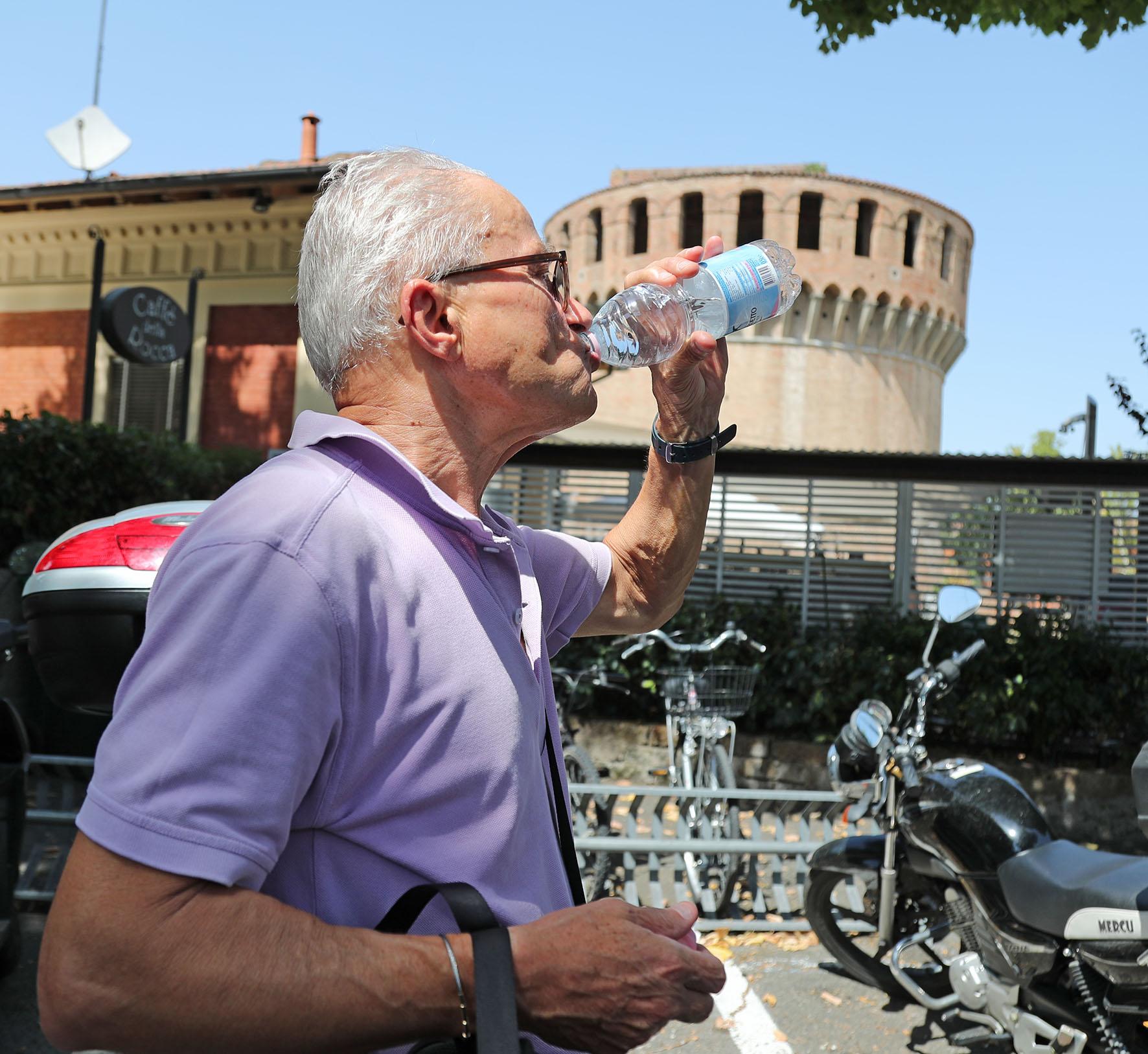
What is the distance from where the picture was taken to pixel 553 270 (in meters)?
1.56

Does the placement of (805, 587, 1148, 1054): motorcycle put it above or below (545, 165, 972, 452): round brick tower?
below

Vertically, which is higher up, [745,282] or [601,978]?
[745,282]

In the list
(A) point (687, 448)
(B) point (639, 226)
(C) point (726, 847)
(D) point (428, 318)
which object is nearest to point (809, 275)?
(B) point (639, 226)

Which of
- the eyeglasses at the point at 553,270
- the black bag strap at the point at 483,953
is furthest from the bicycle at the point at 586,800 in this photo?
the black bag strap at the point at 483,953

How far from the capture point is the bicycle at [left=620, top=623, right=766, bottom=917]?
602 centimetres

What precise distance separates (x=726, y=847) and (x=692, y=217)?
33800mm

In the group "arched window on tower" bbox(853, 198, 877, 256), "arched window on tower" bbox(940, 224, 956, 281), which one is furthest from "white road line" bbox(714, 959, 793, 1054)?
"arched window on tower" bbox(940, 224, 956, 281)

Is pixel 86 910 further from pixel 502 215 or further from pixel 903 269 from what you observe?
pixel 903 269

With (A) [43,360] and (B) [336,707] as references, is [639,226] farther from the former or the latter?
(B) [336,707]

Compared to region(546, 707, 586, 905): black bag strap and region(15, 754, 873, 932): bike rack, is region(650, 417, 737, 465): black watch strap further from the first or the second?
region(15, 754, 873, 932): bike rack

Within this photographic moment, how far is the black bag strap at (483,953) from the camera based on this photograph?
1.10 metres

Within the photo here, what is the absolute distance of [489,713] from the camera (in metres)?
1.27

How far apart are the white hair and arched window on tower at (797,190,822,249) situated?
Answer: 38.1 m

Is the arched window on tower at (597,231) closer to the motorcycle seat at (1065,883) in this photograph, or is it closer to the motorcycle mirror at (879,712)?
the motorcycle mirror at (879,712)
